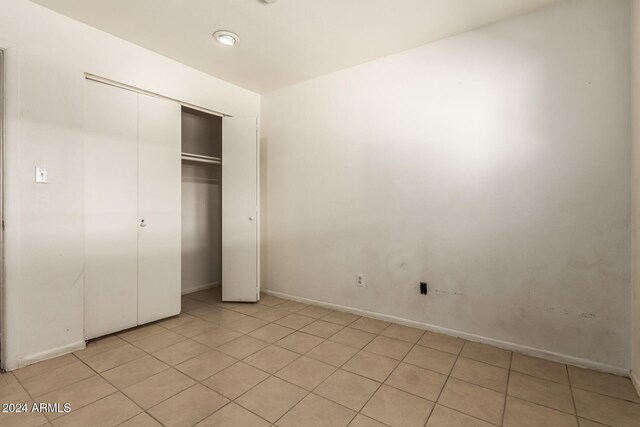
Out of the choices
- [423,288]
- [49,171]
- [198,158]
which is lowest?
[423,288]

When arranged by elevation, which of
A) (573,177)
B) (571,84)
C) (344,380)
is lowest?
(344,380)

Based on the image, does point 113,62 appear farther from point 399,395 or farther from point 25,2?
point 399,395

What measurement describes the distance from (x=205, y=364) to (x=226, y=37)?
2.71 metres

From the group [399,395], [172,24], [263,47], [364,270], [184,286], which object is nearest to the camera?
[399,395]

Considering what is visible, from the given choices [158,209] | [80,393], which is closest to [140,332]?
[80,393]

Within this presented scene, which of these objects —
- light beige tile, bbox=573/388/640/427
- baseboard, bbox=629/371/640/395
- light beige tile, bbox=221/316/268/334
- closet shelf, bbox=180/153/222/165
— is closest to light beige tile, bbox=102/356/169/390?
light beige tile, bbox=221/316/268/334

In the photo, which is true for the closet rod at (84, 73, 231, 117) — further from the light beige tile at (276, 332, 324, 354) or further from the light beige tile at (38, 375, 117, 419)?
the light beige tile at (276, 332, 324, 354)

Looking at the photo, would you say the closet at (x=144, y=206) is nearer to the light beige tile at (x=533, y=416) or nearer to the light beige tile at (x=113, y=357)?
the light beige tile at (x=113, y=357)

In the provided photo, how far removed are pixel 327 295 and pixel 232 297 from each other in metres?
1.14

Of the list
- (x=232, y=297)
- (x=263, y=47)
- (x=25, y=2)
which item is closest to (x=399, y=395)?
(x=232, y=297)

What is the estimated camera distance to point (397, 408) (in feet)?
5.51

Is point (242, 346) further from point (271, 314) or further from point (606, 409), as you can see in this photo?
point (606, 409)

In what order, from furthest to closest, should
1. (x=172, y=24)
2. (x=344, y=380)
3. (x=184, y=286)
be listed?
1. (x=184, y=286)
2. (x=172, y=24)
3. (x=344, y=380)

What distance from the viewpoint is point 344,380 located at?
6.42 feet
